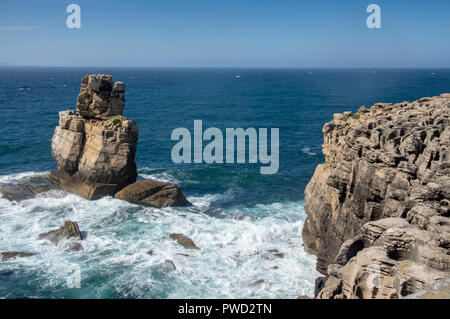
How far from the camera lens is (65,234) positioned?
3556cm

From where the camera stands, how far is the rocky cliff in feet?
52.0

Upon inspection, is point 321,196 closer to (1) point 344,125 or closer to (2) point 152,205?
(1) point 344,125

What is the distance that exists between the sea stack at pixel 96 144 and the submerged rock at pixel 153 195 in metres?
1.67

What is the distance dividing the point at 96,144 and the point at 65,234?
11.7 m

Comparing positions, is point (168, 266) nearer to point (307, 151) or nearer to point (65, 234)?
point (65, 234)

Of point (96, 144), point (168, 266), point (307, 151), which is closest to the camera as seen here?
point (168, 266)

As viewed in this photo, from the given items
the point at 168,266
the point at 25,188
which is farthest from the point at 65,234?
the point at 25,188

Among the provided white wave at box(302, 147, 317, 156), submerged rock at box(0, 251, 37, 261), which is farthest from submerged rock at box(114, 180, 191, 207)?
white wave at box(302, 147, 317, 156)

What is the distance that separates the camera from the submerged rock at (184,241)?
34500 mm

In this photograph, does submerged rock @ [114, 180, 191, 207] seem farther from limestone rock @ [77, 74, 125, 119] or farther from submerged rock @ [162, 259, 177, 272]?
submerged rock @ [162, 259, 177, 272]

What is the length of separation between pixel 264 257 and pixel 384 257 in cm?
1698

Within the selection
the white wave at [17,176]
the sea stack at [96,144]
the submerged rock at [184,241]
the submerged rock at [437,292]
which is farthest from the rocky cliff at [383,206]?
the white wave at [17,176]

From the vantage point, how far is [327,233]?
102ft
